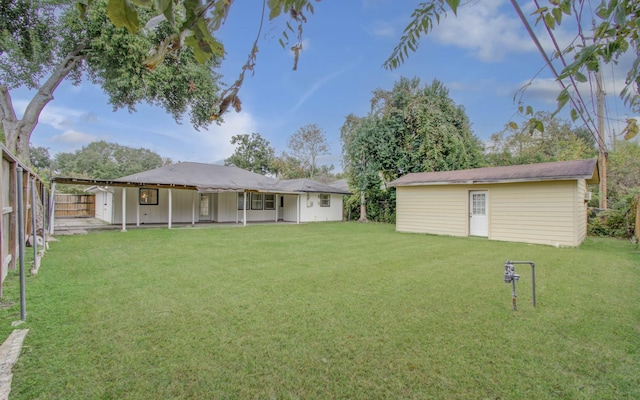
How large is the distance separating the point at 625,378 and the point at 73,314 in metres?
5.66

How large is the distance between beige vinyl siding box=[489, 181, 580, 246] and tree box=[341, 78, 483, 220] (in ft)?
19.9

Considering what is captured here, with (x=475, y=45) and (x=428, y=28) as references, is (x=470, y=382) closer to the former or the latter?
(x=428, y=28)

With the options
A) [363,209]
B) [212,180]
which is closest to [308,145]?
[363,209]

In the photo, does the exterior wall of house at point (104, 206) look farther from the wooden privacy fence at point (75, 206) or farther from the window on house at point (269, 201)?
the window on house at point (269, 201)

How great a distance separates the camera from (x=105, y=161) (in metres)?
41.9

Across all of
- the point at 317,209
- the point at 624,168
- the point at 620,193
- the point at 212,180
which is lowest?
the point at 317,209

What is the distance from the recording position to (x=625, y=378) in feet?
8.18

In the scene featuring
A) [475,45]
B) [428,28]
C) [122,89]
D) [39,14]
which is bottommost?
[428,28]

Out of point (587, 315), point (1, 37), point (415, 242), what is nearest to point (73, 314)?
point (587, 315)

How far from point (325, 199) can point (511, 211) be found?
11.8 meters

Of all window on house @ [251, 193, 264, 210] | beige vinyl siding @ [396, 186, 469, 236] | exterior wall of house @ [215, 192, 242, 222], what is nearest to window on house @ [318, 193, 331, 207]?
window on house @ [251, 193, 264, 210]

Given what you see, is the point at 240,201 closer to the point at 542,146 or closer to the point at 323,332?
the point at 323,332

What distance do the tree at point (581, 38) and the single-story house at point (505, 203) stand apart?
961 centimetres

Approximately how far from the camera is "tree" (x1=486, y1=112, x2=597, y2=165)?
21.8 meters
